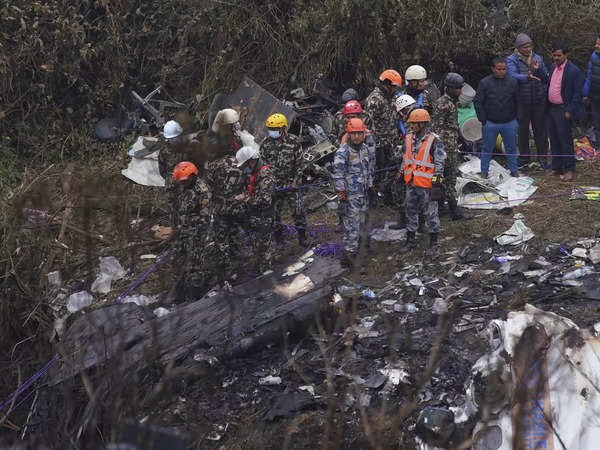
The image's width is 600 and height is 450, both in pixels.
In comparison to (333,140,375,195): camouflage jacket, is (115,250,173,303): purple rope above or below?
below

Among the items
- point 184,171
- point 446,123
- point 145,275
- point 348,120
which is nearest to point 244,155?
point 184,171

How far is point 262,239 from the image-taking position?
27.6ft

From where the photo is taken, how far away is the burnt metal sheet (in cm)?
1155

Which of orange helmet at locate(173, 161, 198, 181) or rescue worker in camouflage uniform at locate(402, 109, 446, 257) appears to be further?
rescue worker in camouflage uniform at locate(402, 109, 446, 257)

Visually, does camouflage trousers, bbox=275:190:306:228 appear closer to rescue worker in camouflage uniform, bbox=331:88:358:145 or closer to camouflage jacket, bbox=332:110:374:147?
camouflage jacket, bbox=332:110:374:147

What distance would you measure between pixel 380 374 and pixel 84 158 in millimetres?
8269

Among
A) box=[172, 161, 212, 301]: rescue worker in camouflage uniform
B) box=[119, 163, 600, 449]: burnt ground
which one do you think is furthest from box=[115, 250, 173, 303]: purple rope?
box=[119, 163, 600, 449]: burnt ground

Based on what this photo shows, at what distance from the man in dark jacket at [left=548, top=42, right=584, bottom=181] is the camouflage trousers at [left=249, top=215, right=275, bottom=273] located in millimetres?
4547

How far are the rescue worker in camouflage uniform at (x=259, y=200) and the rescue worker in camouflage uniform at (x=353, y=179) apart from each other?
840 millimetres

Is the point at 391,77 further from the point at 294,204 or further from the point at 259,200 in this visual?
the point at 259,200

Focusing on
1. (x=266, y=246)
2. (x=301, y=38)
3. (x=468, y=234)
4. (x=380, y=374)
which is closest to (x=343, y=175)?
(x=266, y=246)

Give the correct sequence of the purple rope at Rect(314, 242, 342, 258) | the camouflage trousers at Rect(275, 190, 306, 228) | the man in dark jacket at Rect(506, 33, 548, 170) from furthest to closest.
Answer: the man in dark jacket at Rect(506, 33, 548, 170)
the camouflage trousers at Rect(275, 190, 306, 228)
the purple rope at Rect(314, 242, 342, 258)

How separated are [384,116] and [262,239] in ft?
8.80

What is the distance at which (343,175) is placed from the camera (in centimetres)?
839
